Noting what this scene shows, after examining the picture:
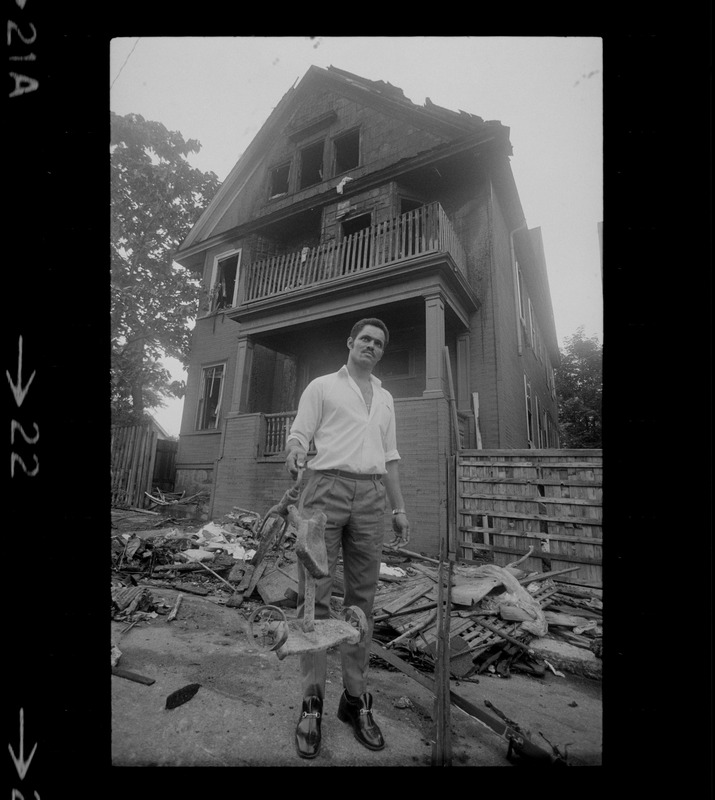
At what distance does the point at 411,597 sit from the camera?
4.14 meters

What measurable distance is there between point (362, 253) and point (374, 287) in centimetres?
108

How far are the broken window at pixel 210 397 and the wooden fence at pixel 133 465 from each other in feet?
4.72

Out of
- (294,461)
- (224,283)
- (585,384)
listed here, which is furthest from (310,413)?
(224,283)

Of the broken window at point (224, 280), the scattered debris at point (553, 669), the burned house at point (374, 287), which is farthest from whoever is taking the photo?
the broken window at point (224, 280)

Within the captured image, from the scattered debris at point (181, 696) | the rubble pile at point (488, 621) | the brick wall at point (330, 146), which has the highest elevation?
the brick wall at point (330, 146)

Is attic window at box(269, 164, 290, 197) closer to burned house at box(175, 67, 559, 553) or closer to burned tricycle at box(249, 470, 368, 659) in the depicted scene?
burned house at box(175, 67, 559, 553)

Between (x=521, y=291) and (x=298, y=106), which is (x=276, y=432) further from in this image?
(x=298, y=106)

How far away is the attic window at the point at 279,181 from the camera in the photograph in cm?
1286

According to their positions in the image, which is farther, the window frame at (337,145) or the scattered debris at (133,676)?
the window frame at (337,145)

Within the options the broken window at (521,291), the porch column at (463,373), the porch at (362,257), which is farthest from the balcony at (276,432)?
the broken window at (521,291)

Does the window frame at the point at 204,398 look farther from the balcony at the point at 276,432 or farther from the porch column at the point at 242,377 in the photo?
the balcony at the point at 276,432

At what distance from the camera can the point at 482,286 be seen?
30.1 feet
